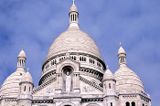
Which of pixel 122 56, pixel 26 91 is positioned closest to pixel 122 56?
pixel 122 56

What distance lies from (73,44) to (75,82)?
15025mm

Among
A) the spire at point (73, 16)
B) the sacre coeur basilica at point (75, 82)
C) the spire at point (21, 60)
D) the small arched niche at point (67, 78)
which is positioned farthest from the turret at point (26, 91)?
the spire at point (73, 16)

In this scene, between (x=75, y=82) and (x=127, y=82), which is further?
(x=127, y=82)

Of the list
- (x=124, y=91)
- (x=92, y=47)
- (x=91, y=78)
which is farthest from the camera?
(x=92, y=47)

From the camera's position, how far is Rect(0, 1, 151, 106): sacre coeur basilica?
58.1m

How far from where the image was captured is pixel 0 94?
67062 millimetres

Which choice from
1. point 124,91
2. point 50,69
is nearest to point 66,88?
point 124,91

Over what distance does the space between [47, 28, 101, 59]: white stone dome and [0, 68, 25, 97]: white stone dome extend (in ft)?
25.9

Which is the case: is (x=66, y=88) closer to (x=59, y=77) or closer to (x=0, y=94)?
(x=59, y=77)

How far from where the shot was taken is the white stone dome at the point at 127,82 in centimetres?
6400

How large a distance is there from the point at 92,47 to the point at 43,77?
904cm

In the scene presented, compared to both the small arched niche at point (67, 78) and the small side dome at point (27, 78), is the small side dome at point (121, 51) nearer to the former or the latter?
the small arched niche at point (67, 78)

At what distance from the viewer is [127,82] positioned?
6519cm

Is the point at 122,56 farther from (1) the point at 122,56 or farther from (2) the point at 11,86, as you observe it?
(2) the point at 11,86
